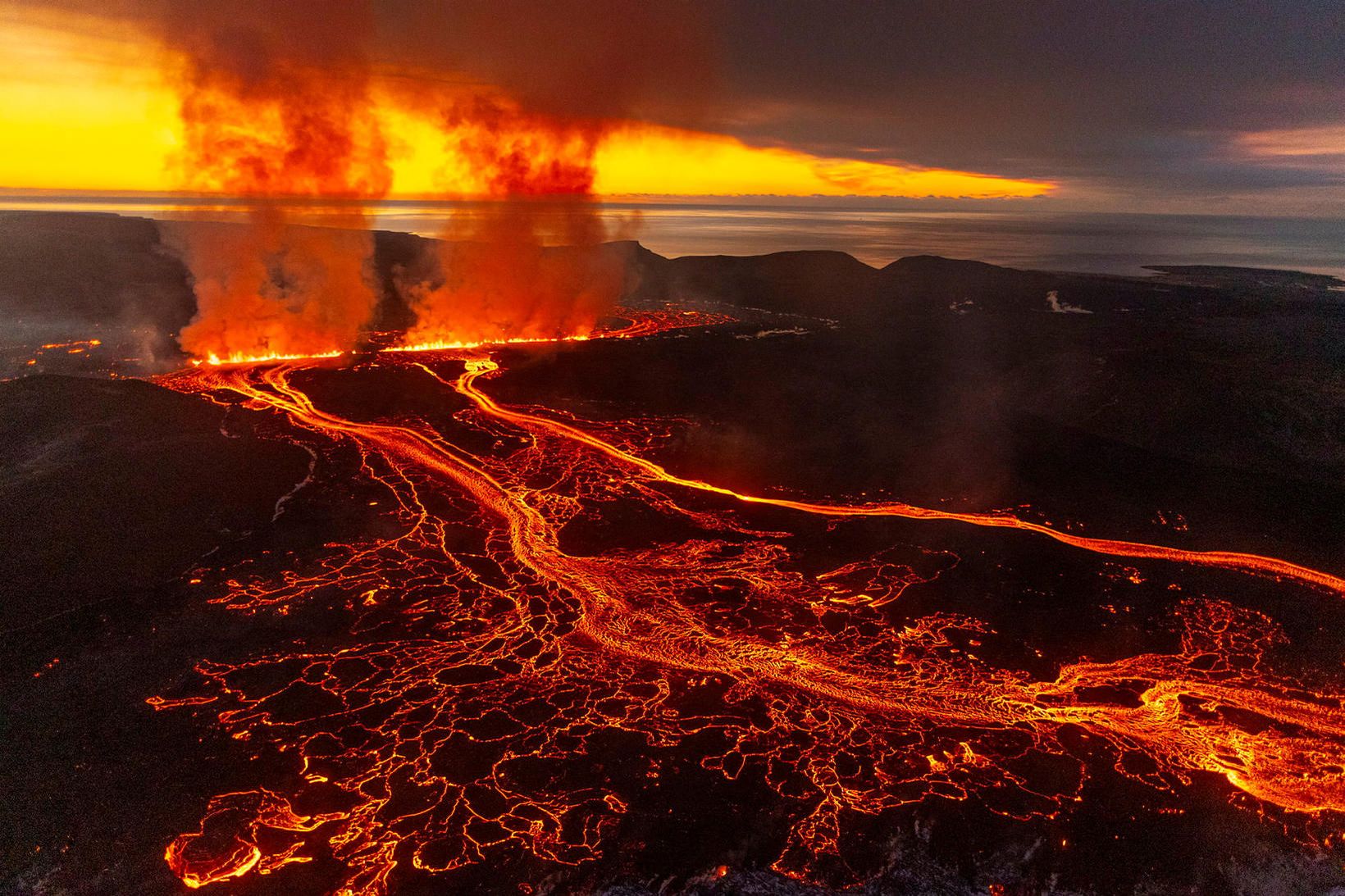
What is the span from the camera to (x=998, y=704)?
38.5 feet

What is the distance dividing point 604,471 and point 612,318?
82.8ft

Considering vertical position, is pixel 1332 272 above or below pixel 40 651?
above

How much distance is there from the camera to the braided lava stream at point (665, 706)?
9453 mm

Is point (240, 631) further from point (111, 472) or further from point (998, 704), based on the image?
point (998, 704)

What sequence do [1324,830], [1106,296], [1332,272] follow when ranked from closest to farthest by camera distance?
[1324,830], [1106,296], [1332,272]

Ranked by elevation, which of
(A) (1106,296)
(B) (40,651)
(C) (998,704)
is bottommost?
(B) (40,651)

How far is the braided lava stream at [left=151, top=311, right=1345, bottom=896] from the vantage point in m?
9.45

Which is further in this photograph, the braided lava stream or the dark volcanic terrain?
the braided lava stream

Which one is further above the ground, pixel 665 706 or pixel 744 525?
pixel 744 525

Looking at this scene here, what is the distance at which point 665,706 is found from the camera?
11.6m

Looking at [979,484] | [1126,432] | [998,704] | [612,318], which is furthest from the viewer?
[612,318]

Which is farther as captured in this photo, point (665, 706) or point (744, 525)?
point (744, 525)

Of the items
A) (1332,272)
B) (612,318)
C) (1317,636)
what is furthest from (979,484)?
(1332,272)

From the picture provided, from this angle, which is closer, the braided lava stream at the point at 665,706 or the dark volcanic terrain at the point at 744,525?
the dark volcanic terrain at the point at 744,525
